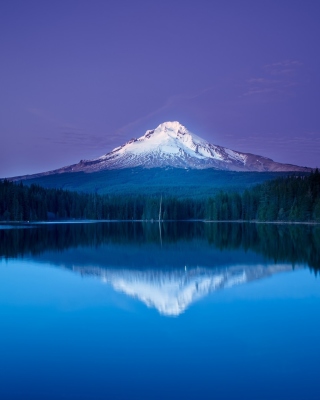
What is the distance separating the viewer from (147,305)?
14.9m

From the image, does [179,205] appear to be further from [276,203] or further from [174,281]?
[174,281]

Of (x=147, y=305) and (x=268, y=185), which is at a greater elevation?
(x=268, y=185)

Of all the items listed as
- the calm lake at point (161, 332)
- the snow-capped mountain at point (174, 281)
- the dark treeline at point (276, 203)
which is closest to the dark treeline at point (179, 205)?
the dark treeline at point (276, 203)

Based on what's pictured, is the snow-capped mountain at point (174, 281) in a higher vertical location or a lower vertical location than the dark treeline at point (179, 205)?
lower

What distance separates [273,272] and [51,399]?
49.3ft

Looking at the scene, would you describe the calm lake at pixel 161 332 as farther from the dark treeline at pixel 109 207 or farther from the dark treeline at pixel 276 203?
the dark treeline at pixel 109 207

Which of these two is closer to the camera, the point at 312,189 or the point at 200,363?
the point at 200,363

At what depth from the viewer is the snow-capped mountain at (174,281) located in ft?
51.1

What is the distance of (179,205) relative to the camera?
122250mm

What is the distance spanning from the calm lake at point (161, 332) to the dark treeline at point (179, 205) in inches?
2266

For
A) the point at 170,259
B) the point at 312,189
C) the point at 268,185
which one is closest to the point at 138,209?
the point at 268,185

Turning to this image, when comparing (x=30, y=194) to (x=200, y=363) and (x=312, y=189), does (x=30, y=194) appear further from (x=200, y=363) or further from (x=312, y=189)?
(x=200, y=363)

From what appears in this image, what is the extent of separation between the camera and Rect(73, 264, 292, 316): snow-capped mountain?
15578mm

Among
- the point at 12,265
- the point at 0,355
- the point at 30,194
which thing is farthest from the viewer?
the point at 30,194
